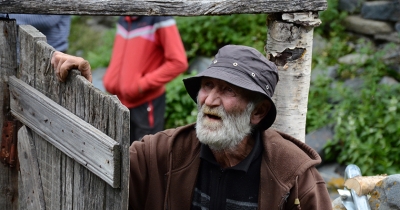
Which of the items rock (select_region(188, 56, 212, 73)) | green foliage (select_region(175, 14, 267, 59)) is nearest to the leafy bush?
green foliage (select_region(175, 14, 267, 59))

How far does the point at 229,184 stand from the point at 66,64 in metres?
1.01

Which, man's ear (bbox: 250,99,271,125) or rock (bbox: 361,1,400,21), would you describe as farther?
rock (bbox: 361,1,400,21)

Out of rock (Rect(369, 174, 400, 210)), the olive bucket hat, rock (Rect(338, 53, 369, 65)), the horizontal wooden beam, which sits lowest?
rock (Rect(338, 53, 369, 65))

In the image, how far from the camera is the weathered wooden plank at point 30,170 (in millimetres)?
3266

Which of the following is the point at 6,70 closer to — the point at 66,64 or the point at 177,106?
the point at 66,64

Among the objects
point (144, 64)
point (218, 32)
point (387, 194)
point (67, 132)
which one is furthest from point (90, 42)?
point (67, 132)

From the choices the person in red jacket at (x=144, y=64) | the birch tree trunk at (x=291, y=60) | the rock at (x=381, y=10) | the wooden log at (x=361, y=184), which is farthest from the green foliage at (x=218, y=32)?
the birch tree trunk at (x=291, y=60)

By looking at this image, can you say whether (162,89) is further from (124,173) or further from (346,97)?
(124,173)

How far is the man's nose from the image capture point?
310 cm

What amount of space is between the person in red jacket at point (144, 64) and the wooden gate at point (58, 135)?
208cm

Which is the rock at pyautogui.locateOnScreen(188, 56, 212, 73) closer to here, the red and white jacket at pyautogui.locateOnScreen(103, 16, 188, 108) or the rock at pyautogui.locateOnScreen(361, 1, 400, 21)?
the rock at pyautogui.locateOnScreen(361, 1, 400, 21)

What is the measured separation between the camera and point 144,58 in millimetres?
5438

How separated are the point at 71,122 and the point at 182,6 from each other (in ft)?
2.69

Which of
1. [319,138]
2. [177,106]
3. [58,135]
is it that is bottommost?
[177,106]
